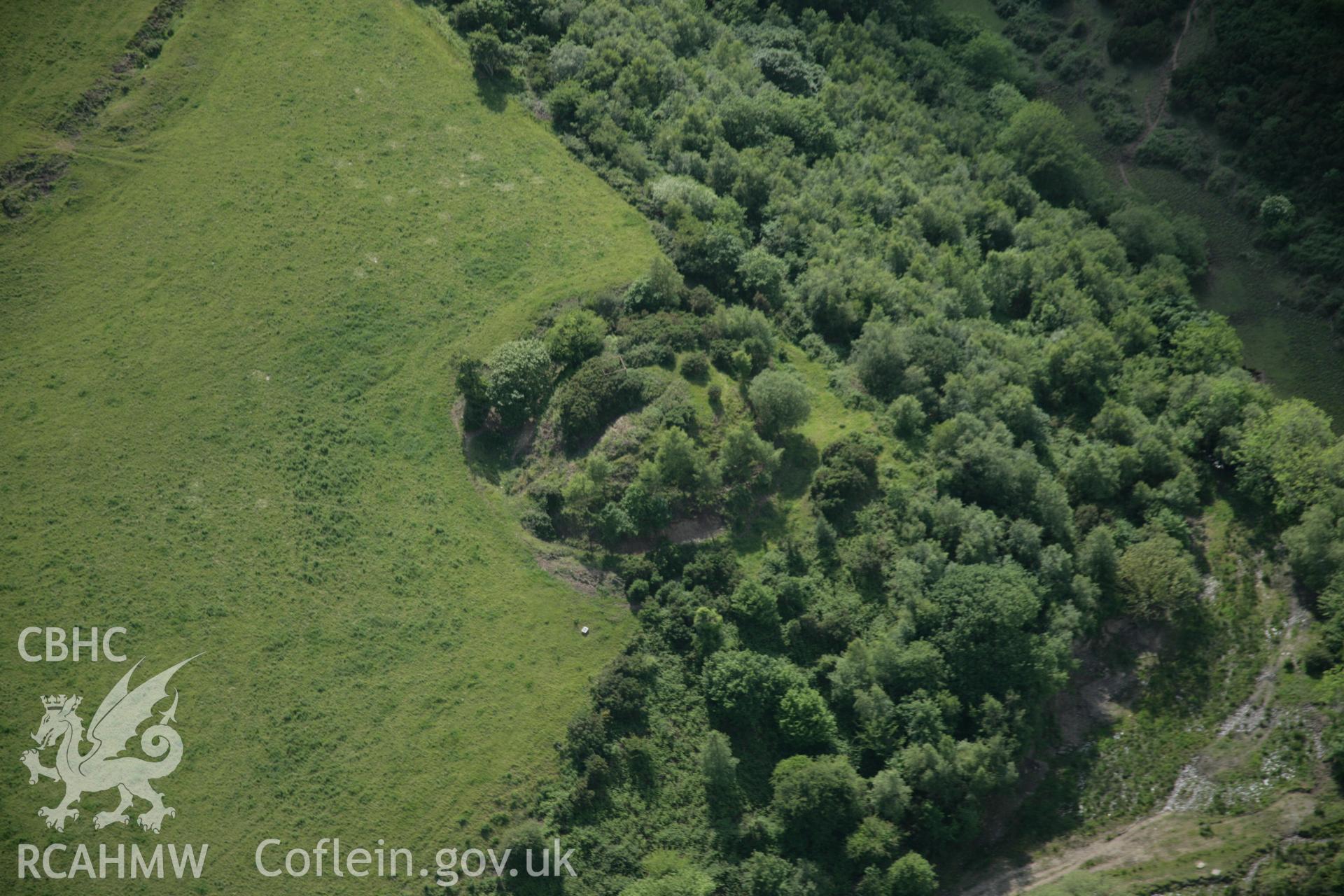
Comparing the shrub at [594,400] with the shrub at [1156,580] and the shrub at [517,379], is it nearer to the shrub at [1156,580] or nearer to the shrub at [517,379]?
the shrub at [517,379]

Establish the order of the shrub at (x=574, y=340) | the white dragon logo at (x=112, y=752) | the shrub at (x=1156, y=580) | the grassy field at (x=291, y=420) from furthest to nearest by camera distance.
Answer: the shrub at (x=574, y=340)
the shrub at (x=1156, y=580)
the grassy field at (x=291, y=420)
the white dragon logo at (x=112, y=752)

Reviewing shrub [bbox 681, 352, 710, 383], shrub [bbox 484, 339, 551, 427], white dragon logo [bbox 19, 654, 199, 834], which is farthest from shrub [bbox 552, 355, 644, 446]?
white dragon logo [bbox 19, 654, 199, 834]

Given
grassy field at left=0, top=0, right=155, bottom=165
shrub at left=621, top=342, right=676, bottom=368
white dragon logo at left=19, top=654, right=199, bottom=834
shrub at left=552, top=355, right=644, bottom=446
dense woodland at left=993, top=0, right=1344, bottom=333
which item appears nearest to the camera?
white dragon logo at left=19, top=654, right=199, bottom=834

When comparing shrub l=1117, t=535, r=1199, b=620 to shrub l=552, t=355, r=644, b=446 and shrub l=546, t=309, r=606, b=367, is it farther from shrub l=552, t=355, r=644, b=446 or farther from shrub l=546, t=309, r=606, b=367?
shrub l=546, t=309, r=606, b=367

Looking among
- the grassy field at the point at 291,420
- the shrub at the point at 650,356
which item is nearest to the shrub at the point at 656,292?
the grassy field at the point at 291,420

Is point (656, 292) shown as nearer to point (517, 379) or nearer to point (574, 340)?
point (574, 340)

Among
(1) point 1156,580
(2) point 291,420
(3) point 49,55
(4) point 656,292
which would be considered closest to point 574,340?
(4) point 656,292

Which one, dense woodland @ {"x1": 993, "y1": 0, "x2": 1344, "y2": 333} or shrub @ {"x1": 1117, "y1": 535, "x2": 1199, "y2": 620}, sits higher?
dense woodland @ {"x1": 993, "y1": 0, "x2": 1344, "y2": 333}
